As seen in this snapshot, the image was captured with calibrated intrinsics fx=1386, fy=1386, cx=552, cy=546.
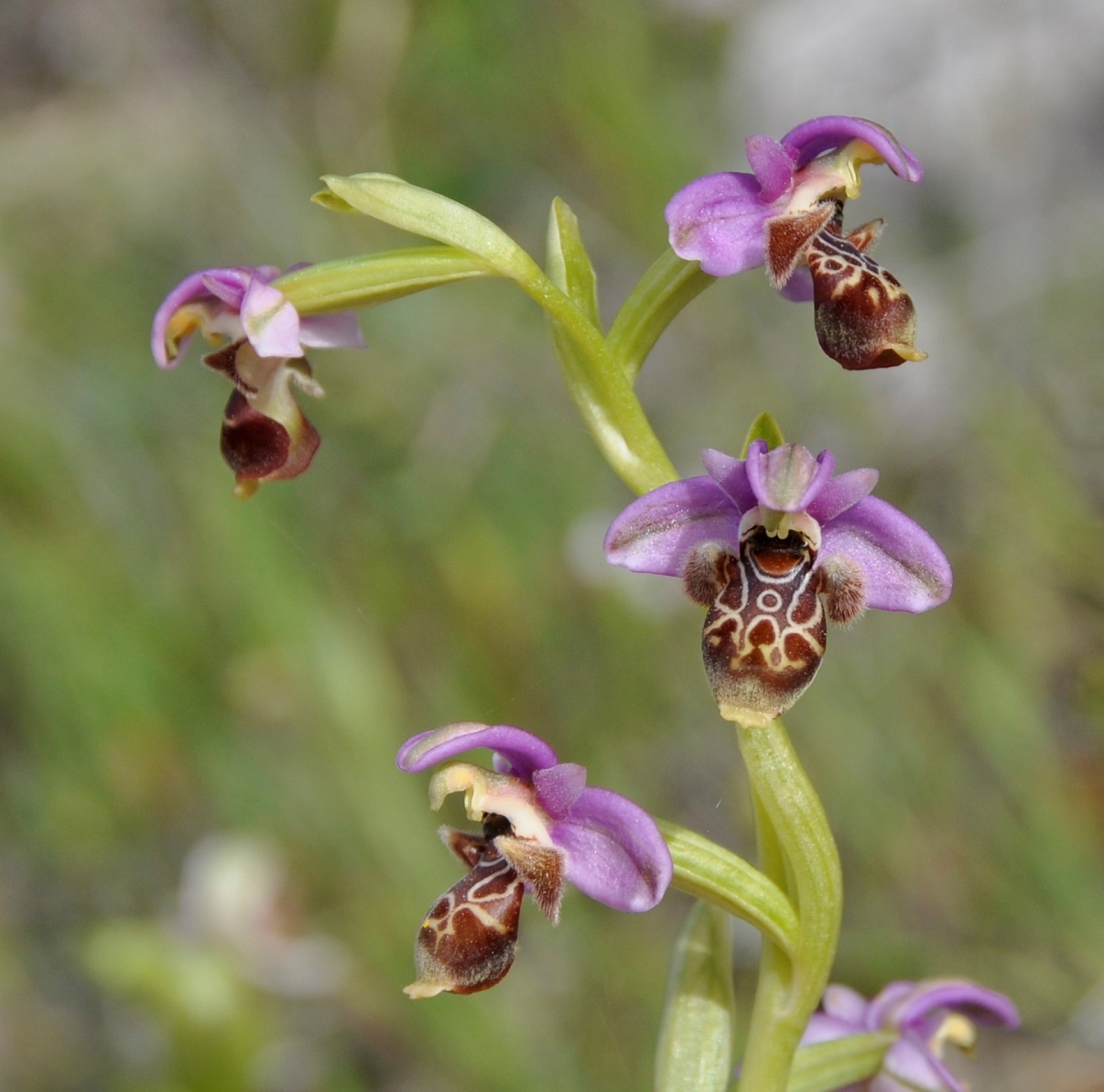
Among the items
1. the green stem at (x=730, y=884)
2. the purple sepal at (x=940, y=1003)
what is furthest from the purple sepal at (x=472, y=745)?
the purple sepal at (x=940, y=1003)

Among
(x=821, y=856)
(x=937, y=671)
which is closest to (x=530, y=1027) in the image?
(x=937, y=671)

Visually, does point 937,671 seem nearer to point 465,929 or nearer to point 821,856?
point 821,856

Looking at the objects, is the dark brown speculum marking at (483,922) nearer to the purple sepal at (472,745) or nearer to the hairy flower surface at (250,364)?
the purple sepal at (472,745)

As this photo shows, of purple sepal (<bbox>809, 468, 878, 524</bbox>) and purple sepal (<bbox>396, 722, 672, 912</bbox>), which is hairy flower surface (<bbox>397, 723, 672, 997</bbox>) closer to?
purple sepal (<bbox>396, 722, 672, 912</bbox>)

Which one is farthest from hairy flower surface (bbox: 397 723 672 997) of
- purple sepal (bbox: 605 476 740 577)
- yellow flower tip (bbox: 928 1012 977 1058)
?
yellow flower tip (bbox: 928 1012 977 1058)

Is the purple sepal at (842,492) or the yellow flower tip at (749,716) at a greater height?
the purple sepal at (842,492)

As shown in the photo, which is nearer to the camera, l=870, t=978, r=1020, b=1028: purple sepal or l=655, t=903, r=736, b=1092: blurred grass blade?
l=655, t=903, r=736, b=1092: blurred grass blade

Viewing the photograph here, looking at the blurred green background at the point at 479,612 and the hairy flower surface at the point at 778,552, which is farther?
the blurred green background at the point at 479,612
